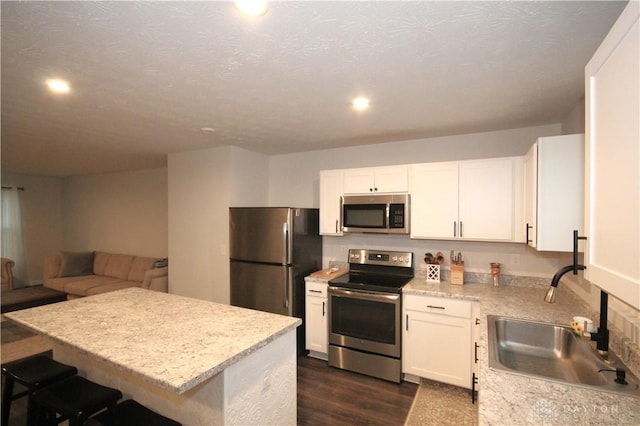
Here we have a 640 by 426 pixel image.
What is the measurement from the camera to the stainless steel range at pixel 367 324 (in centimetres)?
287

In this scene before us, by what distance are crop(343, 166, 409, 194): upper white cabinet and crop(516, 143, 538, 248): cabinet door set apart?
103 cm

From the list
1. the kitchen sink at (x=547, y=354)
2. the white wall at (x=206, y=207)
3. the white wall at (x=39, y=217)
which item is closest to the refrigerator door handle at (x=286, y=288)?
the white wall at (x=206, y=207)

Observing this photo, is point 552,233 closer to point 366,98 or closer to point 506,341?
point 506,341

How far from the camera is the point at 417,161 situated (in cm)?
348

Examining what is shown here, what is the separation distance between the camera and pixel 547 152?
202cm

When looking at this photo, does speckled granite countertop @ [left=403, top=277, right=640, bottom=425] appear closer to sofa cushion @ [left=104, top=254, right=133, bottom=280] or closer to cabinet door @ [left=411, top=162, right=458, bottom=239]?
cabinet door @ [left=411, top=162, right=458, bottom=239]

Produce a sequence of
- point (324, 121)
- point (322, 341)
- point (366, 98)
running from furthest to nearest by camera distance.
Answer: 1. point (322, 341)
2. point (324, 121)
3. point (366, 98)

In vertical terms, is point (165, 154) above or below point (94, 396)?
above

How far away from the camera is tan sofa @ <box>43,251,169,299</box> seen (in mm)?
4820

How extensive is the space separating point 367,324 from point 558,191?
1920 mm

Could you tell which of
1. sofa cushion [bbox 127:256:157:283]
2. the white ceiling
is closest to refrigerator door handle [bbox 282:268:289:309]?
the white ceiling

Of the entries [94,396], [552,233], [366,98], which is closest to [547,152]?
[552,233]

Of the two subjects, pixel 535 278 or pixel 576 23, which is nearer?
pixel 576 23

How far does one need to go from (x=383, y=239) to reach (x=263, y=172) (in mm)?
1910
